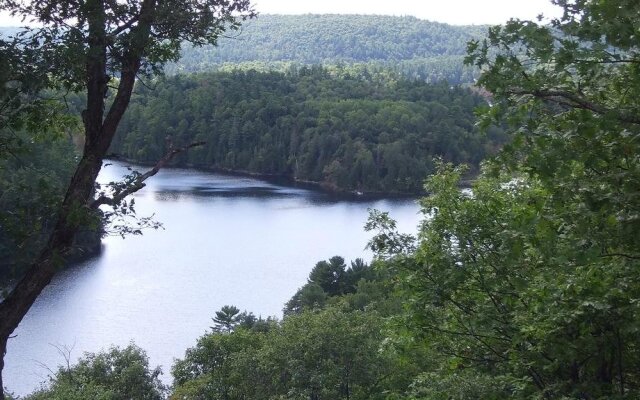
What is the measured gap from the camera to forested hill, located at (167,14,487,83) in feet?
543

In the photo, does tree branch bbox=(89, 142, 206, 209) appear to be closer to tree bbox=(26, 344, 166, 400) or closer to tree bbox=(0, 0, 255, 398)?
tree bbox=(0, 0, 255, 398)

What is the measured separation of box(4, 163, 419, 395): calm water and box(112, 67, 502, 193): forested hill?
10.7 m

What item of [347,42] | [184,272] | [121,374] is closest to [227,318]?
[121,374]

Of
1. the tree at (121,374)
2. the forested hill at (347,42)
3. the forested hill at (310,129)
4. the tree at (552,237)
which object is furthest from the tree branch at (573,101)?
the forested hill at (347,42)

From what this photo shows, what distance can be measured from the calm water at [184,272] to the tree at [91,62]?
18750 millimetres

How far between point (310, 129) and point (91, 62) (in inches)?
2884

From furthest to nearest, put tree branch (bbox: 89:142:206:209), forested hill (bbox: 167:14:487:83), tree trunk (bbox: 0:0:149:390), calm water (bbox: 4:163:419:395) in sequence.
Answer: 1. forested hill (bbox: 167:14:487:83)
2. calm water (bbox: 4:163:419:395)
3. tree branch (bbox: 89:142:206:209)
4. tree trunk (bbox: 0:0:149:390)

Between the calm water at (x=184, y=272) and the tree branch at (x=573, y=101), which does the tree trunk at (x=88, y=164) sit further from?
the calm water at (x=184, y=272)

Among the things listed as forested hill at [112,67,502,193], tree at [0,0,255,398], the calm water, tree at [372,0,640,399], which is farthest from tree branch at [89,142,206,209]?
forested hill at [112,67,502,193]

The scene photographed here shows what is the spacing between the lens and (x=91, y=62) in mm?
4082

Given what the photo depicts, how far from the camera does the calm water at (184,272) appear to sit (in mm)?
25750

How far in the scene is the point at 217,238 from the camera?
42.8 meters

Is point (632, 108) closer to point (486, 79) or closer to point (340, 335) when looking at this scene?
point (486, 79)

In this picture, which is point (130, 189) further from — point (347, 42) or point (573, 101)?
point (347, 42)
